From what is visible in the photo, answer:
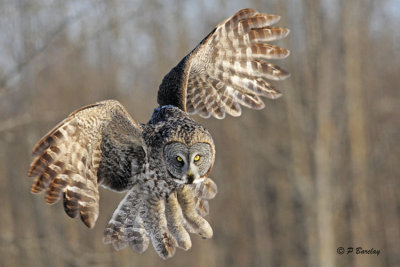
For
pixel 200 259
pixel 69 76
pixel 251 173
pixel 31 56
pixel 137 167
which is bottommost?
pixel 200 259

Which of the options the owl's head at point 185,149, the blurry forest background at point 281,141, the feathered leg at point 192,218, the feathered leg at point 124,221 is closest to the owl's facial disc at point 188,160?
the owl's head at point 185,149

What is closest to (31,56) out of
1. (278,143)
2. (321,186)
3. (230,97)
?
(230,97)

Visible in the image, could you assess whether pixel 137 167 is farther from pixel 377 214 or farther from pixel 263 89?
pixel 377 214

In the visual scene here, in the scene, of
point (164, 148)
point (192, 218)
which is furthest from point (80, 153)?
point (192, 218)

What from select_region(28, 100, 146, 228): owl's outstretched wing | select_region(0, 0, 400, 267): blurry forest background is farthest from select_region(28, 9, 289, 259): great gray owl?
select_region(0, 0, 400, 267): blurry forest background

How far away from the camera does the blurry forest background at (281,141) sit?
1591cm

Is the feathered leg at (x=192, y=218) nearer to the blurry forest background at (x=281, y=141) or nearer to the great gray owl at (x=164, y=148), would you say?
the great gray owl at (x=164, y=148)

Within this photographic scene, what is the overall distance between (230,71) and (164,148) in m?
1.62

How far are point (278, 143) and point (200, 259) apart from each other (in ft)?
16.7

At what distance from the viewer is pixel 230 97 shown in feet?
22.1

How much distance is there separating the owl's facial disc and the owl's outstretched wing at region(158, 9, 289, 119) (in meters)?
0.93

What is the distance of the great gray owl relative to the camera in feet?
15.8

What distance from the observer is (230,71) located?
6.68m

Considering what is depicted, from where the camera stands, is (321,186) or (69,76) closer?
(321,186)
